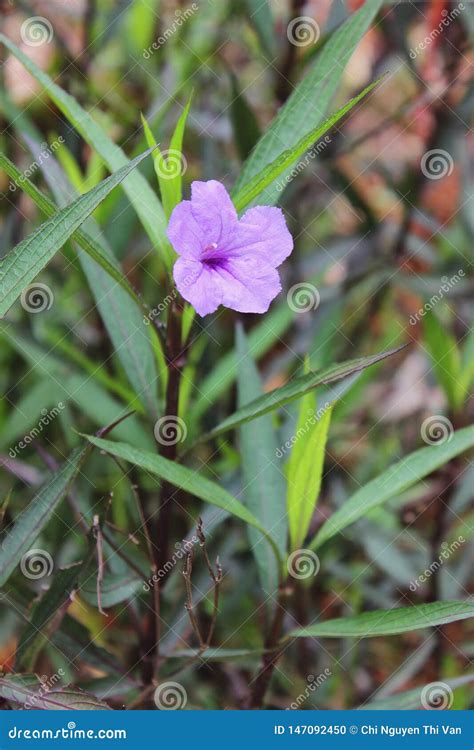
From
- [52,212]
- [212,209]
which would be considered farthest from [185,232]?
[52,212]

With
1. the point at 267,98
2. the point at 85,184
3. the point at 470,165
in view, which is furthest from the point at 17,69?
the point at 470,165

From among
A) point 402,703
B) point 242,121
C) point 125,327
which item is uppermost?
point 242,121

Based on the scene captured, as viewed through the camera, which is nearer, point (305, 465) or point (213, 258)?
point (213, 258)

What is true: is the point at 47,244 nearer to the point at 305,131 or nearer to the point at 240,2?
the point at 305,131

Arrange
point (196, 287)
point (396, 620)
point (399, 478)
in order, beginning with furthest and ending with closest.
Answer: point (399, 478) → point (396, 620) → point (196, 287)

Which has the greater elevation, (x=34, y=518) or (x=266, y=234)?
(x=266, y=234)

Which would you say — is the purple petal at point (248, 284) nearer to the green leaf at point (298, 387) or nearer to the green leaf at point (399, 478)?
the green leaf at point (298, 387)

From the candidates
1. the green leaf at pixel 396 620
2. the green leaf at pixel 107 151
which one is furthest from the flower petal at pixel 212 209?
the green leaf at pixel 396 620

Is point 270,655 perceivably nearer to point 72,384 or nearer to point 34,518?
point 34,518
